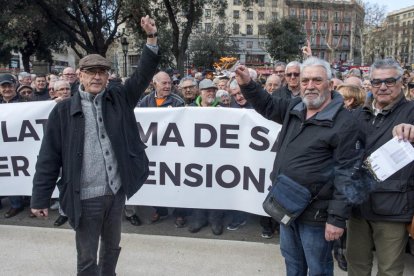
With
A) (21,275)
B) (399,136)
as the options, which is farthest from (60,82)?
(399,136)

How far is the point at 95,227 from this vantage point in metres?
2.79

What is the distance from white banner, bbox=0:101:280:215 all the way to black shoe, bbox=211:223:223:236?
23cm

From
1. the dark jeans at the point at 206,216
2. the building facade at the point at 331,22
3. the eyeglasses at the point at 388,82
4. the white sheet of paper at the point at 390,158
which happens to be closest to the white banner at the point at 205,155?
the dark jeans at the point at 206,216

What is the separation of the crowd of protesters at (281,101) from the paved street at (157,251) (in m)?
0.16

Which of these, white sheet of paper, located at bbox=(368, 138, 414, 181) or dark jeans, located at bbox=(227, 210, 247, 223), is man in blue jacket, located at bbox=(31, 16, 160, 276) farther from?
dark jeans, located at bbox=(227, 210, 247, 223)

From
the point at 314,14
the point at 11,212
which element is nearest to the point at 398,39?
the point at 314,14

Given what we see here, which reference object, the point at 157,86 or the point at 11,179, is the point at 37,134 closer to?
the point at 11,179

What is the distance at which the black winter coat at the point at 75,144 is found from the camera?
264cm

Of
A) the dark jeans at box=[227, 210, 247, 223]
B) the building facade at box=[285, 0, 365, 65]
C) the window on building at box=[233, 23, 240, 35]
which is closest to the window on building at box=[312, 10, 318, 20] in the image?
the building facade at box=[285, 0, 365, 65]

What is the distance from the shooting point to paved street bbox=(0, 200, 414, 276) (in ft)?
11.8

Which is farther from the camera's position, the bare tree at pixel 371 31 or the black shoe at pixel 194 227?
the bare tree at pixel 371 31

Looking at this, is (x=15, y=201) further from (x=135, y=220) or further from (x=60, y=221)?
(x=135, y=220)

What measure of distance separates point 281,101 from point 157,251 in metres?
2.07

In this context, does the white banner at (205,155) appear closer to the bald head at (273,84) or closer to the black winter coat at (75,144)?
the bald head at (273,84)
